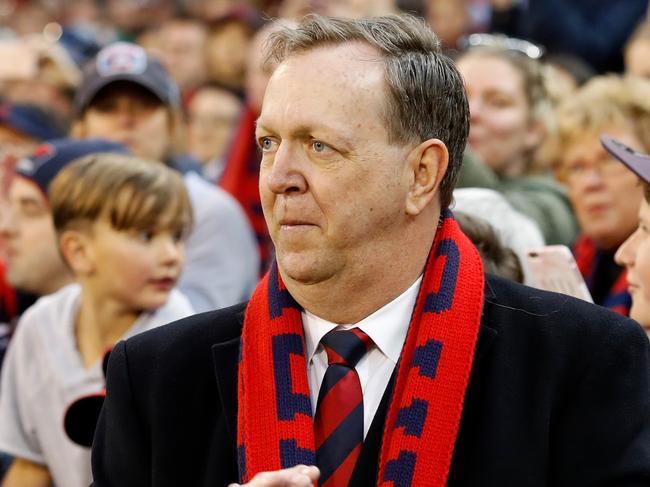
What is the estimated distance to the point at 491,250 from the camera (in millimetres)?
3191

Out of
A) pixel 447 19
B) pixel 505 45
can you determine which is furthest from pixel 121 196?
pixel 447 19

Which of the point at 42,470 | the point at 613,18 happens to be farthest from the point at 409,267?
the point at 613,18

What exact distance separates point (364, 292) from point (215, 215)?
253 cm

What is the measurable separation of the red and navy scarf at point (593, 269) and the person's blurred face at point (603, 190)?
4 centimetres

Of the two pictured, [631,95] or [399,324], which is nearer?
[399,324]

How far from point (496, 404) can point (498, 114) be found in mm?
2953

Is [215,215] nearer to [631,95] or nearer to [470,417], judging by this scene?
[631,95]

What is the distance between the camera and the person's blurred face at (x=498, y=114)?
5.09 metres

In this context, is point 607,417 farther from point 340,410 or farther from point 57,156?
point 57,156

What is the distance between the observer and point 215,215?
4.88 m

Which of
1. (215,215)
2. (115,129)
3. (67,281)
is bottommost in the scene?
(67,281)

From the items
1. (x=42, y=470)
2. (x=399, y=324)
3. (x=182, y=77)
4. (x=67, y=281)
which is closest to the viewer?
(x=399, y=324)

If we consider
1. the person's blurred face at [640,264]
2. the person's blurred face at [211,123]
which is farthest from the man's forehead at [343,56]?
the person's blurred face at [211,123]

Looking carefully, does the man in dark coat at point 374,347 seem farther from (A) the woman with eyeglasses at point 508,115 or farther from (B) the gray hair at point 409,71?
(A) the woman with eyeglasses at point 508,115
